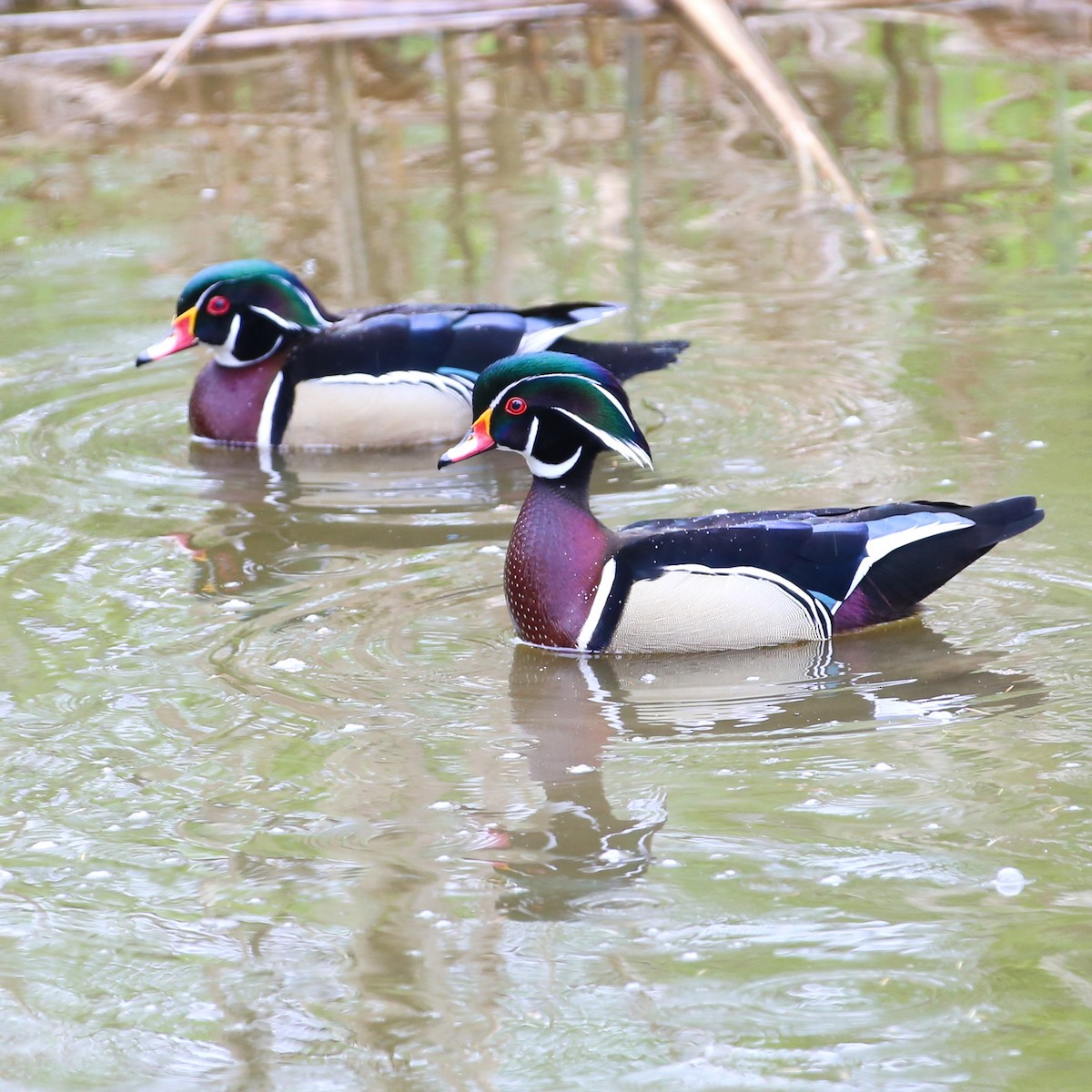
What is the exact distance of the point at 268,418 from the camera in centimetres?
880

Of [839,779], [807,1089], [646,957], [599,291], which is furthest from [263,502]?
[807,1089]

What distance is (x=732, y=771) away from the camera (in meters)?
5.24

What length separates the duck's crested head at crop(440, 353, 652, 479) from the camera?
630 cm

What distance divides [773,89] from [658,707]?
3169 millimetres

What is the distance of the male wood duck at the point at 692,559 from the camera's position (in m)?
6.02

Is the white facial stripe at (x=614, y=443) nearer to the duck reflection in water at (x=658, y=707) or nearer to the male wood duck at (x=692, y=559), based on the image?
the male wood duck at (x=692, y=559)

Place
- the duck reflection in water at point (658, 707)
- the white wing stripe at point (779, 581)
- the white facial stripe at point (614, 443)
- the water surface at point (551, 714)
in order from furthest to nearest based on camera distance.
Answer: the white facial stripe at point (614, 443), the white wing stripe at point (779, 581), the duck reflection in water at point (658, 707), the water surface at point (551, 714)

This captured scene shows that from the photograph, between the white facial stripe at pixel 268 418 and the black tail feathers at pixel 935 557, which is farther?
the white facial stripe at pixel 268 418

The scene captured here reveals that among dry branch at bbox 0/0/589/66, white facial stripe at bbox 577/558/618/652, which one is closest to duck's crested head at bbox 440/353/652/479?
white facial stripe at bbox 577/558/618/652

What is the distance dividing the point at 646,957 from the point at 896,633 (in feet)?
7.22

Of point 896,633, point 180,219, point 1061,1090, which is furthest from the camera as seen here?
point 180,219

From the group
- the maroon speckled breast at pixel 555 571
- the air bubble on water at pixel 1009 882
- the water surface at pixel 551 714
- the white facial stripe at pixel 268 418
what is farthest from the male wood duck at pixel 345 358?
the air bubble on water at pixel 1009 882

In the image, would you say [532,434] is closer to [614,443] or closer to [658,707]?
[614,443]

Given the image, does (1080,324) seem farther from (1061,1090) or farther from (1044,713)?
(1061,1090)
